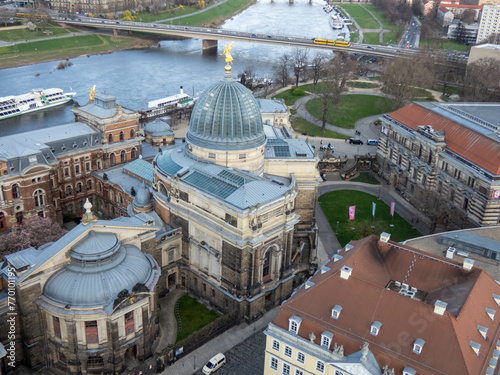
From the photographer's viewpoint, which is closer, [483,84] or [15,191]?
[15,191]

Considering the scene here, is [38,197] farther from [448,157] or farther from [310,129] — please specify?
[310,129]

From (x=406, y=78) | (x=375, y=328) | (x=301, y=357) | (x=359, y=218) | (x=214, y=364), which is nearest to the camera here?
(x=375, y=328)

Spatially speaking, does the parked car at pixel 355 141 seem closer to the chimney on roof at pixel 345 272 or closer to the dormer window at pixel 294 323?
the chimney on roof at pixel 345 272

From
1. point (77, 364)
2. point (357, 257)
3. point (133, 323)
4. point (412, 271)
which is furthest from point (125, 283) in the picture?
point (412, 271)

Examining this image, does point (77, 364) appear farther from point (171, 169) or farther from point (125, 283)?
point (171, 169)

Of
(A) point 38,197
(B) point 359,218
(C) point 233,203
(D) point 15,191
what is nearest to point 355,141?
(B) point 359,218

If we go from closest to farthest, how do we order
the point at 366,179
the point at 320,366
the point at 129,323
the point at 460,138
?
the point at 320,366, the point at 129,323, the point at 460,138, the point at 366,179
